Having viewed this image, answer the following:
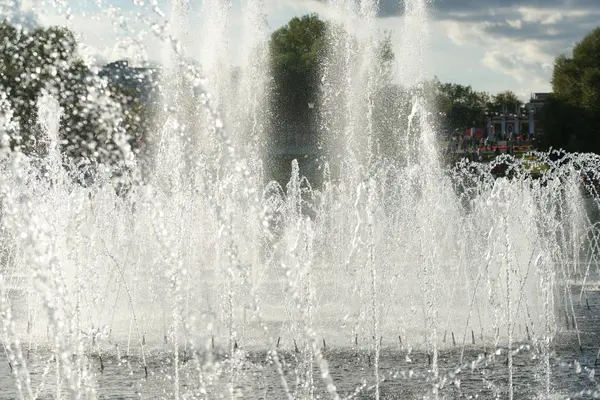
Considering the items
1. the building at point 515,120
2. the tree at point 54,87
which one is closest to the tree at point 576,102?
the tree at point 54,87

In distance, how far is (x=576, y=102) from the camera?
48938mm

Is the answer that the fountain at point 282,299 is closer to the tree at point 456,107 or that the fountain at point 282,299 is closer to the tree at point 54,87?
the tree at point 54,87

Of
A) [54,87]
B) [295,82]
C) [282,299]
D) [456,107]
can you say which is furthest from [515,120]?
[282,299]

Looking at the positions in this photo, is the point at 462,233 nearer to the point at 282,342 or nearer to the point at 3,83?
the point at 282,342

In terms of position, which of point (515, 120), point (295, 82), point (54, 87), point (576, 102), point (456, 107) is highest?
point (515, 120)

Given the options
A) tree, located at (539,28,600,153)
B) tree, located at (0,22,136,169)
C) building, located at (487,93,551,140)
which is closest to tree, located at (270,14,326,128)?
tree, located at (539,28,600,153)

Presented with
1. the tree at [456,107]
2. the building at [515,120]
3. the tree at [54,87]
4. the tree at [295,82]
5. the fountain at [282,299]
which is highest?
the building at [515,120]

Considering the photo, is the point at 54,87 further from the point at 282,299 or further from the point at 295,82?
the point at 282,299

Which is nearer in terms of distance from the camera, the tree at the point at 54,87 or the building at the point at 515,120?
the tree at the point at 54,87

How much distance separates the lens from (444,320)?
12281 mm

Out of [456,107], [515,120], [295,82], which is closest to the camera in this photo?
[295,82]

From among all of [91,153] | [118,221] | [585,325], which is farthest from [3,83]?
[585,325]

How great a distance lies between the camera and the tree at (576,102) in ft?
155

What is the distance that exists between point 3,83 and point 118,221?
23593 millimetres
